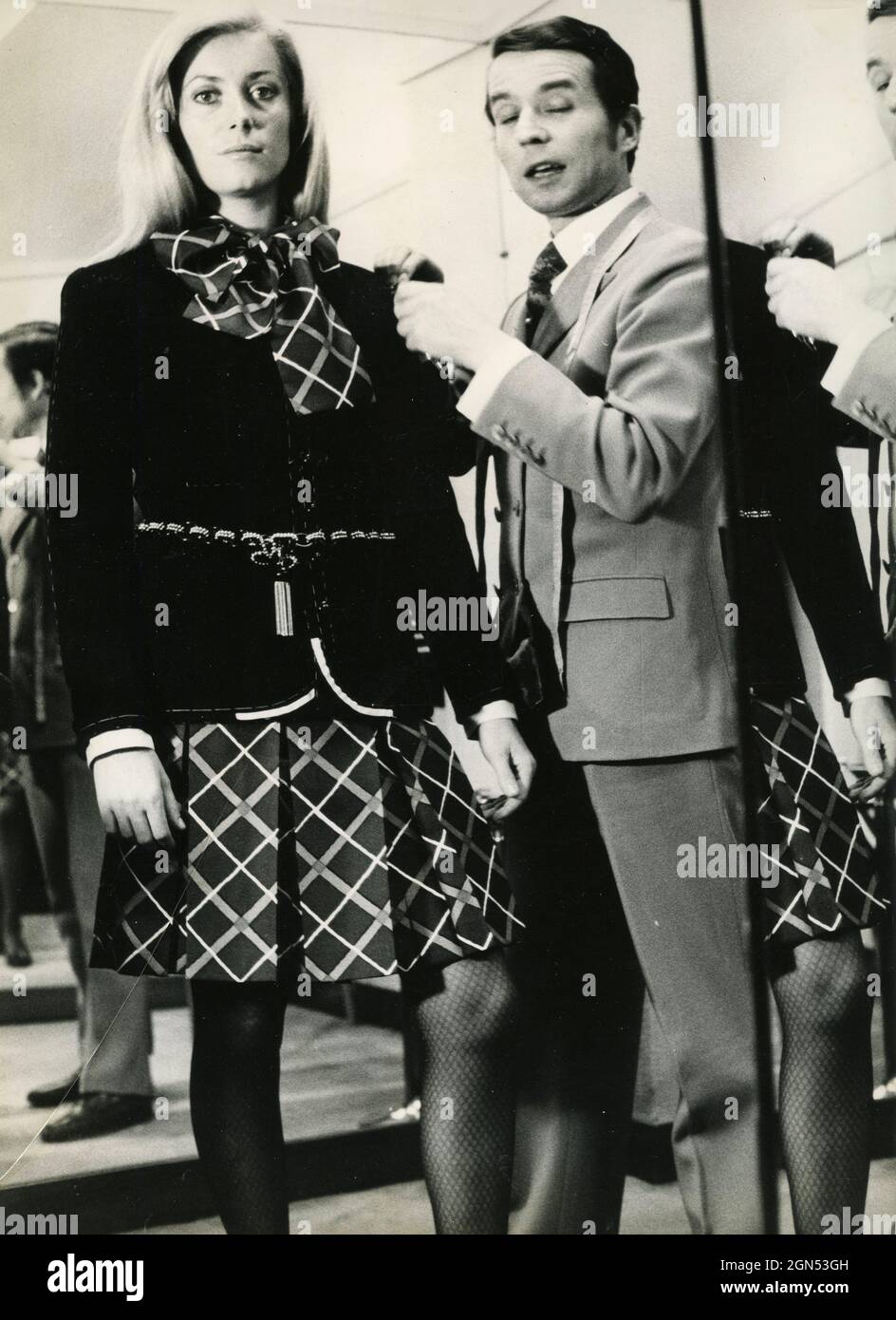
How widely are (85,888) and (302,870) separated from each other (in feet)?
1.51

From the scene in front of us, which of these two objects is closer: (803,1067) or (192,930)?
(192,930)

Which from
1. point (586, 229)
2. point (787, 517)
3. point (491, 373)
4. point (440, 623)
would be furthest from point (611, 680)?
point (586, 229)

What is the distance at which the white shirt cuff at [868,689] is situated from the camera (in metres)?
2.62

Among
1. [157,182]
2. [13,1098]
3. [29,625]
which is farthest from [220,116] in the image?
[13,1098]

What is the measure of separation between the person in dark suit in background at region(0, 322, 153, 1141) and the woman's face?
0.43 metres

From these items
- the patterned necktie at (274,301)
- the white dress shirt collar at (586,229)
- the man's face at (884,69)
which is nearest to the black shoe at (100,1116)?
the patterned necktie at (274,301)

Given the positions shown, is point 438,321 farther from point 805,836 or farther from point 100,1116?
point 100,1116

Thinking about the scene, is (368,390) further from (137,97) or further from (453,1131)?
(453,1131)

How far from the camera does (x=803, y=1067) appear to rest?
253 cm

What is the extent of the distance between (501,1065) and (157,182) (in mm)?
1742

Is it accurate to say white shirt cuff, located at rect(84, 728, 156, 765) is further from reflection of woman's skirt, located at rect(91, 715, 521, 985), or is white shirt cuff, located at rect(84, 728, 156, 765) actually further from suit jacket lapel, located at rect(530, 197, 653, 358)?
suit jacket lapel, located at rect(530, 197, 653, 358)

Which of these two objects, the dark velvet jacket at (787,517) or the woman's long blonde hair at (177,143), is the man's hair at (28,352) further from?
the dark velvet jacket at (787,517)

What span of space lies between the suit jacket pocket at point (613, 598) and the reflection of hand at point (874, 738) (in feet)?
1.60

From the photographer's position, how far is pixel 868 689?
2629 mm
